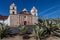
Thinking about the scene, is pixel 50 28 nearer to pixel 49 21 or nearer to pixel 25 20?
pixel 49 21

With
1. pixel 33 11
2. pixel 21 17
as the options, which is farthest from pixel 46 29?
Result: pixel 33 11

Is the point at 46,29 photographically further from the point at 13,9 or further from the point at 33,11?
the point at 33,11

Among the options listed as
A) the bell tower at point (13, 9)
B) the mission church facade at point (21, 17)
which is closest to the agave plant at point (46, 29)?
the mission church facade at point (21, 17)

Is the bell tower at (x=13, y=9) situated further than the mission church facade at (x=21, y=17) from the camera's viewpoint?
Yes

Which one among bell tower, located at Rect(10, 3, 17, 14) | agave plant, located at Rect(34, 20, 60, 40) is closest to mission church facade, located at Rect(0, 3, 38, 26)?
bell tower, located at Rect(10, 3, 17, 14)

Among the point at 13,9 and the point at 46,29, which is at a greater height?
the point at 13,9

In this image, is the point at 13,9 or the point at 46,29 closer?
the point at 46,29

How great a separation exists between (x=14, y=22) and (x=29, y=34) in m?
36.3

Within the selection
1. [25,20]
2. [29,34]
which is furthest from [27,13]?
[29,34]

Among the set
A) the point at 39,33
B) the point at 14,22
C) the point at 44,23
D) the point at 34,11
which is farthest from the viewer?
the point at 34,11

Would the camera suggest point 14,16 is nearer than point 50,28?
No

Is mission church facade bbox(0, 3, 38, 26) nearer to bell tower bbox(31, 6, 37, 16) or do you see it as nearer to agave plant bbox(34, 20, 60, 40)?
bell tower bbox(31, 6, 37, 16)

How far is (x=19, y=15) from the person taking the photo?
6844cm

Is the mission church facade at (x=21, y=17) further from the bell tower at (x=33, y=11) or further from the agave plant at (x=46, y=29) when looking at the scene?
→ the agave plant at (x=46, y=29)
